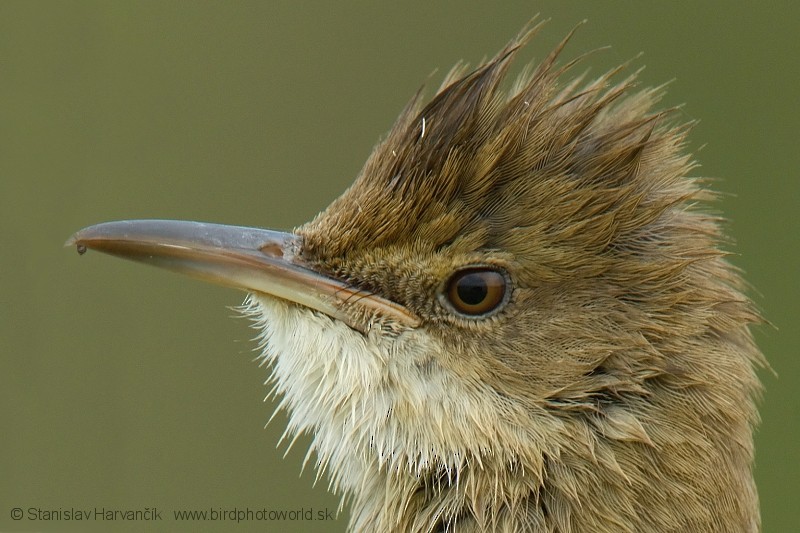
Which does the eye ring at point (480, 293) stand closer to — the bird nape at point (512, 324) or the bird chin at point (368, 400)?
the bird nape at point (512, 324)

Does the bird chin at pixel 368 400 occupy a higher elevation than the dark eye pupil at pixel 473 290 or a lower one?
lower

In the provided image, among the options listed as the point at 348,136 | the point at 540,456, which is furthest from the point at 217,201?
the point at 540,456

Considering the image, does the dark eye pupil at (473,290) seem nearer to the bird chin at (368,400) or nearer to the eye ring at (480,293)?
the eye ring at (480,293)

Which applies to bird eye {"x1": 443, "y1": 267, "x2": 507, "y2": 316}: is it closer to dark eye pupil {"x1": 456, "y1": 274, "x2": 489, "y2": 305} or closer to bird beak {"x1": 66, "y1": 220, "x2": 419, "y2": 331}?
dark eye pupil {"x1": 456, "y1": 274, "x2": 489, "y2": 305}

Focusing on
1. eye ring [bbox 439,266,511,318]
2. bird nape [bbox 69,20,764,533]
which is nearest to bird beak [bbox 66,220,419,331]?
bird nape [bbox 69,20,764,533]

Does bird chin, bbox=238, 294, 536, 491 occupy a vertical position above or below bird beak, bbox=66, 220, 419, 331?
A: below

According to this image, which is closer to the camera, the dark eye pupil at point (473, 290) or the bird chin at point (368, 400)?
the bird chin at point (368, 400)

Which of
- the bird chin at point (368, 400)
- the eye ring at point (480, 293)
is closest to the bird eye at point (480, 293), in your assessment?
the eye ring at point (480, 293)

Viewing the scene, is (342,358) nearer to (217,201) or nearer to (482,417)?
(482,417)
